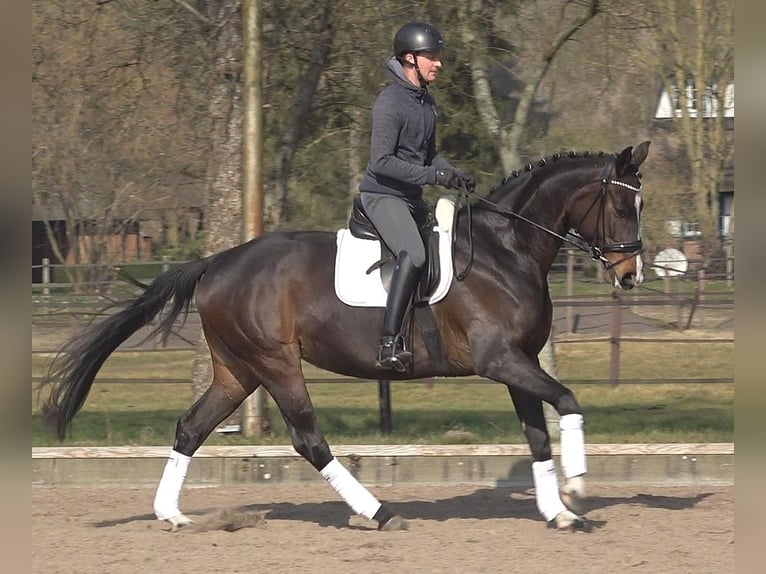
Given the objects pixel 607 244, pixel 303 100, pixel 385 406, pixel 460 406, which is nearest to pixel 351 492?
pixel 607 244

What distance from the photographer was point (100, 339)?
770cm

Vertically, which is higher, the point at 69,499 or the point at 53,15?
the point at 53,15

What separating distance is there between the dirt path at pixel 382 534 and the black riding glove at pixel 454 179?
2056 millimetres

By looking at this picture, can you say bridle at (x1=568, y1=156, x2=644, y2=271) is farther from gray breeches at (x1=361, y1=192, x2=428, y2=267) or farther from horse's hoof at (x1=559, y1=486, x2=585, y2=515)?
horse's hoof at (x1=559, y1=486, x2=585, y2=515)

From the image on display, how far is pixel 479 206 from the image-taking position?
737cm

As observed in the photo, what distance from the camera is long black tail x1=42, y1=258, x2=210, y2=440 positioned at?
7605 mm

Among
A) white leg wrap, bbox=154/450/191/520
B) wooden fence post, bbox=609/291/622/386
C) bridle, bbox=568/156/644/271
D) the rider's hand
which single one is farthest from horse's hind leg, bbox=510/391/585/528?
wooden fence post, bbox=609/291/622/386

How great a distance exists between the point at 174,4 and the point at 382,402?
15.3 feet

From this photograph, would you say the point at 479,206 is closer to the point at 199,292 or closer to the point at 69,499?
the point at 199,292

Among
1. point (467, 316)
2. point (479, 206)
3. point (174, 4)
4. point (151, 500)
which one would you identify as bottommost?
point (151, 500)

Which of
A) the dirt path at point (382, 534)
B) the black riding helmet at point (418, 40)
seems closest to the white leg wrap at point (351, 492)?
the dirt path at point (382, 534)
